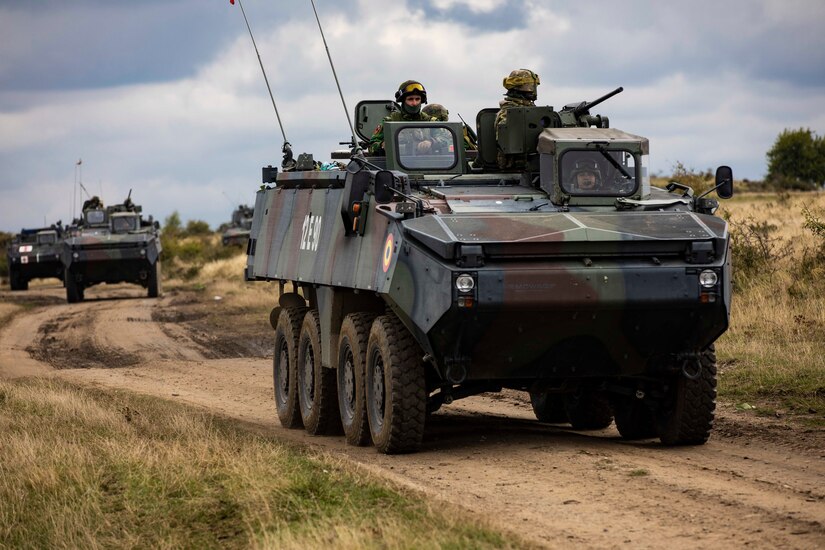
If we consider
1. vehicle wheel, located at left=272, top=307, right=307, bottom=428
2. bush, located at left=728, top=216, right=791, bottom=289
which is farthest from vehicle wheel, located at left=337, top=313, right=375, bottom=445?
bush, located at left=728, top=216, right=791, bottom=289

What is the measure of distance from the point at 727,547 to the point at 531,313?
2.73 m

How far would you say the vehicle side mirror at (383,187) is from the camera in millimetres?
10086

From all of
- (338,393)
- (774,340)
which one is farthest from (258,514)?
(774,340)

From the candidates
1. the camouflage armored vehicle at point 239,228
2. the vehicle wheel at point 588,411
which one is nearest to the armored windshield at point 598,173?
the vehicle wheel at point 588,411

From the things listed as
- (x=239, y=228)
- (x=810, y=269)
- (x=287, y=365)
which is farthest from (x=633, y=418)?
(x=239, y=228)

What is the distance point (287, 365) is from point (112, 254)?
22.7 m

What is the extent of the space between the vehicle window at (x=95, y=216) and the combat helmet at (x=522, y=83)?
27.6 m

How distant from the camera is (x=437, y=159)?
11492 mm

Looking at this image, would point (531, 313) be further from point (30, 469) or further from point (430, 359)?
point (30, 469)

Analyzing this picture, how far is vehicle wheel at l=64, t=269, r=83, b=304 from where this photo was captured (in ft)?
117

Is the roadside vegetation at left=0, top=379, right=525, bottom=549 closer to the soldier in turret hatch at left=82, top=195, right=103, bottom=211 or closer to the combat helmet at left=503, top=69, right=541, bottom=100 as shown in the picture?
the combat helmet at left=503, top=69, right=541, bottom=100

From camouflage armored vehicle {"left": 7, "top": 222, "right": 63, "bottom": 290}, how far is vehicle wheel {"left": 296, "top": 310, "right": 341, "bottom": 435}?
31.9 meters

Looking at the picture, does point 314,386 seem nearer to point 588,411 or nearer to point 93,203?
point 588,411

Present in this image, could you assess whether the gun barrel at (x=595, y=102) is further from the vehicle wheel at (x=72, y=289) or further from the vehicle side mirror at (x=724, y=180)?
the vehicle wheel at (x=72, y=289)
